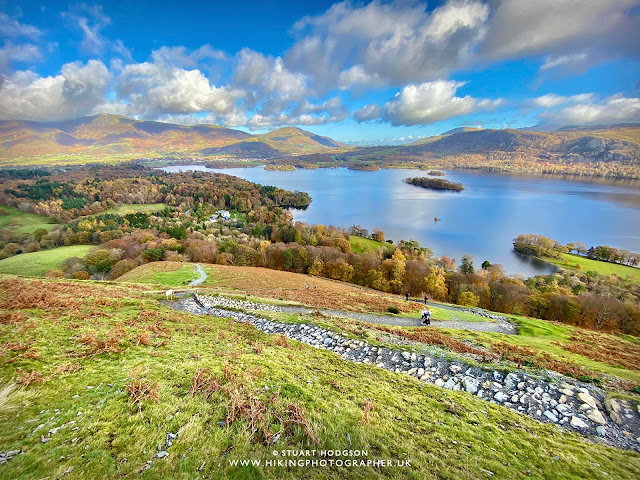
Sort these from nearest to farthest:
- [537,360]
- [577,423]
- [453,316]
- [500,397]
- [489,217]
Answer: [577,423] < [500,397] < [537,360] < [453,316] < [489,217]

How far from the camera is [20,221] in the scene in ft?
311

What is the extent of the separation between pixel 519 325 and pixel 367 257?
37029 millimetres

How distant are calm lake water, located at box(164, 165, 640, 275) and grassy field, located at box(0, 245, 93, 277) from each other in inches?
3316

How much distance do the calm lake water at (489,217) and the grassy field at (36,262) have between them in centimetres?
8423

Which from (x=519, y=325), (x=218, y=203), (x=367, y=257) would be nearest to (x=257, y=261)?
(x=367, y=257)

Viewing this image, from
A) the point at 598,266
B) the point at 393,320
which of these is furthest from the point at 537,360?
the point at 598,266

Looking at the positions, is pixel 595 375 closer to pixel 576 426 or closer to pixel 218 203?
pixel 576 426

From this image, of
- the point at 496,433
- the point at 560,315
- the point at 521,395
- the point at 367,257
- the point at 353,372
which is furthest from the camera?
the point at 367,257

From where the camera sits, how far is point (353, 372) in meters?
8.84

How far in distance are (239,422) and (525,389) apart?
895 centimetres

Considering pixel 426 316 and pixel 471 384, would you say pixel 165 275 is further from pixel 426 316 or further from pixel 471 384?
pixel 471 384

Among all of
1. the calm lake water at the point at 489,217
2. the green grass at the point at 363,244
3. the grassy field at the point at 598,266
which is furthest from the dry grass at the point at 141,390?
the grassy field at the point at 598,266

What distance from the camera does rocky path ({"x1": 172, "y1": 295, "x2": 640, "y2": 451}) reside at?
7035 millimetres

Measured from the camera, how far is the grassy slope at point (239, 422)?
4.33 metres
